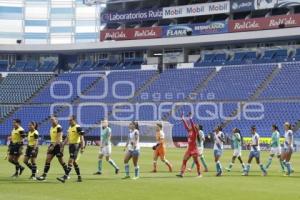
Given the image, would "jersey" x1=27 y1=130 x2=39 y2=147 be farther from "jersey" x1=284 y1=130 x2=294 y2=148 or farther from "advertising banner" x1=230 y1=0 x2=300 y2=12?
"advertising banner" x1=230 y1=0 x2=300 y2=12

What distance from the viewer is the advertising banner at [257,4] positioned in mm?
72000

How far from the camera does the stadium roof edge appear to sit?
72.2 meters

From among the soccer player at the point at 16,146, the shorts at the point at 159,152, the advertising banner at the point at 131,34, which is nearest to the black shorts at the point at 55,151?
the soccer player at the point at 16,146

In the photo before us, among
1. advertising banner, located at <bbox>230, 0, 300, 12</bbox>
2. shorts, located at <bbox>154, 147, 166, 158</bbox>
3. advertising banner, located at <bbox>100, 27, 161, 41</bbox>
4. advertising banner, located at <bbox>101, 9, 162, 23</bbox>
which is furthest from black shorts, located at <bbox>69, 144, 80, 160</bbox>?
advertising banner, located at <bbox>101, 9, 162, 23</bbox>

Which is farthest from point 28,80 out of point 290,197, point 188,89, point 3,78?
point 290,197

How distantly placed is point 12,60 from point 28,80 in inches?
237

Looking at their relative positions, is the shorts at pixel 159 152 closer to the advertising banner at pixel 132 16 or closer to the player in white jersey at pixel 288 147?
the player in white jersey at pixel 288 147

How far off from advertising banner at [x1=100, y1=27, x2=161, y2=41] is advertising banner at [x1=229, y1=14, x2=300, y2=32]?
10710 millimetres

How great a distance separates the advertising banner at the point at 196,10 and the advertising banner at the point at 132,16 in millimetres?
1512

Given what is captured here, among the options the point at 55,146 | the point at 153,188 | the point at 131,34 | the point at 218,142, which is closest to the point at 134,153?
the point at 55,146

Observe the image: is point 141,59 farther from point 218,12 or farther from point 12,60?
point 12,60

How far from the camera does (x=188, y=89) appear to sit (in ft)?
250

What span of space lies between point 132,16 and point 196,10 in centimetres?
972

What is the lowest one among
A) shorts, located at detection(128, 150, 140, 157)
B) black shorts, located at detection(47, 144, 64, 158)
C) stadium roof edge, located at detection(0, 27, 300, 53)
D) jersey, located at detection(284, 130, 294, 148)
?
shorts, located at detection(128, 150, 140, 157)
